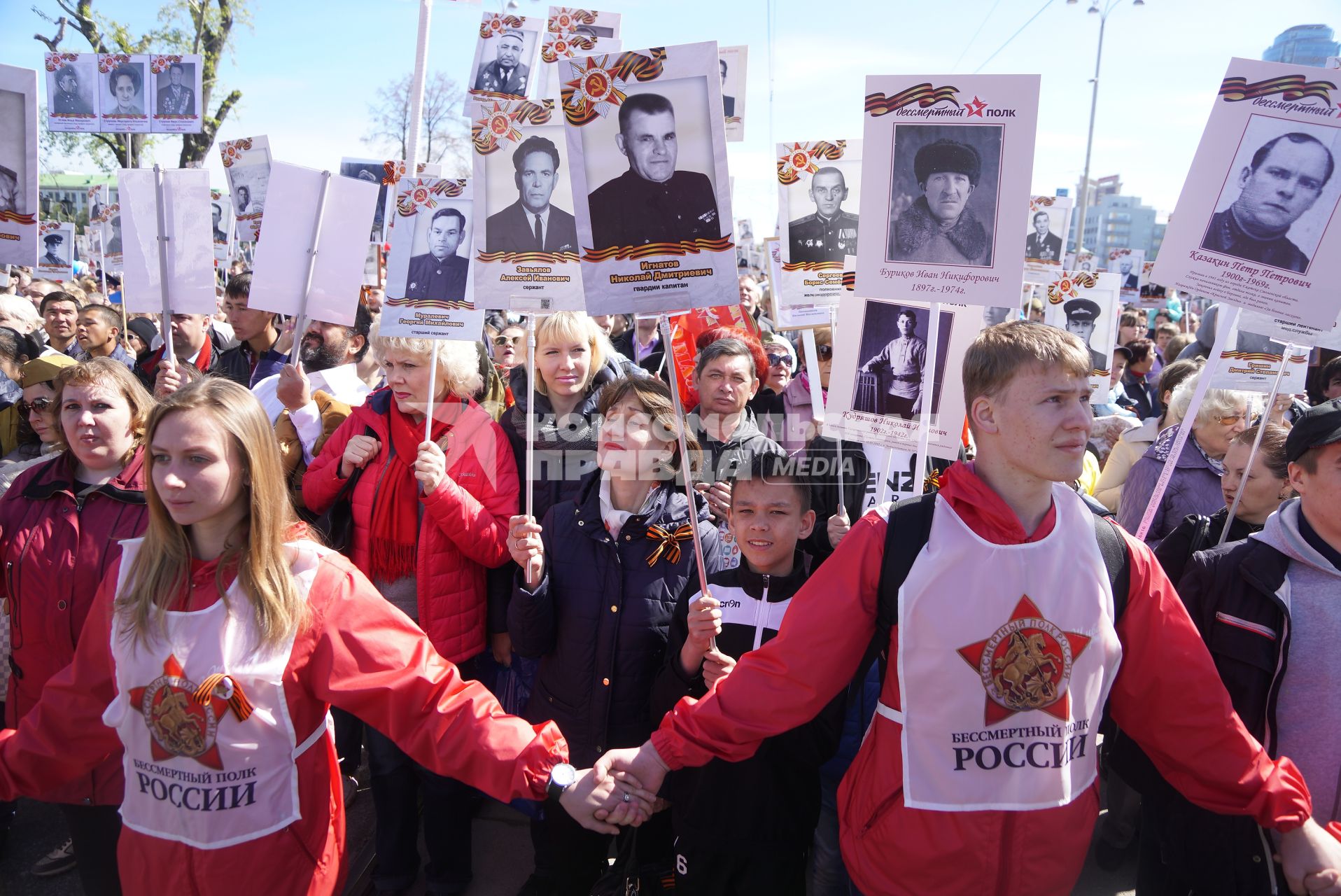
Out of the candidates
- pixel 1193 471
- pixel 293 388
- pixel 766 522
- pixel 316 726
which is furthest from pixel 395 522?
pixel 1193 471

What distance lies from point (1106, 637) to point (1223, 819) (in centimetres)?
81

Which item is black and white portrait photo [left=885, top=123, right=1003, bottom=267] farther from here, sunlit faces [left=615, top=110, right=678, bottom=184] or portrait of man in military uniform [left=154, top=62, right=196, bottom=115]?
portrait of man in military uniform [left=154, top=62, right=196, bottom=115]

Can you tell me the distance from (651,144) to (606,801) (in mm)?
1728

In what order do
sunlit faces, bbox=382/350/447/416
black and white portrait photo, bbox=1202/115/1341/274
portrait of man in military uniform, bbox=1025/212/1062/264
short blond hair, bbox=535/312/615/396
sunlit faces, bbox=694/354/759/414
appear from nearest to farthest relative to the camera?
1. black and white portrait photo, bbox=1202/115/1341/274
2. sunlit faces, bbox=382/350/447/416
3. short blond hair, bbox=535/312/615/396
4. sunlit faces, bbox=694/354/759/414
5. portrait of man in military uniform, bbox=1025/212/1062/264

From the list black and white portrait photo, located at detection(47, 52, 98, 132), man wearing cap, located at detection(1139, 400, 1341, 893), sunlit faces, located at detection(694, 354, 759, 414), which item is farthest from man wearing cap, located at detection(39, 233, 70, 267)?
man wearing cap, located at detection(1139, 400, 1341, 893)

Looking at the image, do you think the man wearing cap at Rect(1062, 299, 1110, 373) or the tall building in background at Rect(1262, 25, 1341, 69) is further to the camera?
the tall building in background at Rect(1262, 25, 1341, 69)

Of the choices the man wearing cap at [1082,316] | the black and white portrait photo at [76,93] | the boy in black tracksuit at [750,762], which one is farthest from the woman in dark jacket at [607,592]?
the black and white portrait photo at [76,93]

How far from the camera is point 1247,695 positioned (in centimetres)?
221

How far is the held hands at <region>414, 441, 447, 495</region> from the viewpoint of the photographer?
306cm

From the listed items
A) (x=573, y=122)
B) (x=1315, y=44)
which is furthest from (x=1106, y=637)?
(x=1315, y=44)

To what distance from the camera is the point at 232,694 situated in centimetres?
189

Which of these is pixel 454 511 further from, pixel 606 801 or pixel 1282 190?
pixel 1282 190

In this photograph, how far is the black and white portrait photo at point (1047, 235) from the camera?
26.7 ft

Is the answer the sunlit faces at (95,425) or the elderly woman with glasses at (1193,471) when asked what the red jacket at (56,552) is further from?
the elderly woman with glasses at (1193,471)
